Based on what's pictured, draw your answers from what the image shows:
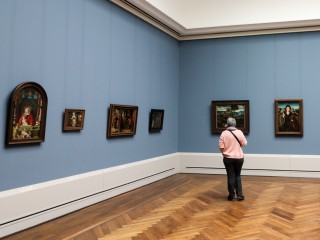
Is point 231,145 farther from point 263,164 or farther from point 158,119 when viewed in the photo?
point 263,164

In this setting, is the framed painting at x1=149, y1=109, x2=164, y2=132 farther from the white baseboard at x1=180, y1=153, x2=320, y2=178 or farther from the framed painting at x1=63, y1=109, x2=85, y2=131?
the framed painting at x1=63, y1=109, x2=85, y2=131

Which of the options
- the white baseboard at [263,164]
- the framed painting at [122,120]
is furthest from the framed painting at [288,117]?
the framed painting at [122,120]

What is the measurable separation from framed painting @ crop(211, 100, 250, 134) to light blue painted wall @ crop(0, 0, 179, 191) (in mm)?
2842

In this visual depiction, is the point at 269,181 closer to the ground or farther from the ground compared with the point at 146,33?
closer to the ground

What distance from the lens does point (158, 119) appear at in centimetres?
1327

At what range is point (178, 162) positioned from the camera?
15.2 m

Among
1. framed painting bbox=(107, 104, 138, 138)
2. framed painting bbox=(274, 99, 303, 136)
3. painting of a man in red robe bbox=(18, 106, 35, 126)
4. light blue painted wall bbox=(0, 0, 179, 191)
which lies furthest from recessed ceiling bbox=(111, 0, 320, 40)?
painting of a man in red robe bbox=(18, 106, 35, 126)

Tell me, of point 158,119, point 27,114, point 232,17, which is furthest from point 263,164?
point 27,114

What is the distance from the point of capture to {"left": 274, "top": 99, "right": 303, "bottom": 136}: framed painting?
45.5 ft

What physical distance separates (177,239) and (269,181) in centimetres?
759

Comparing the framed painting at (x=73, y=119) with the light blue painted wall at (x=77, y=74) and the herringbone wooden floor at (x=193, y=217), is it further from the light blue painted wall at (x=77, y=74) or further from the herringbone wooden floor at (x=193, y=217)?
the herringbone wooden floor at (x=193, y=217)

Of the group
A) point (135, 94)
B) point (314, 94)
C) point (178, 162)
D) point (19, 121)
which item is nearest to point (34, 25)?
point (19, 121)

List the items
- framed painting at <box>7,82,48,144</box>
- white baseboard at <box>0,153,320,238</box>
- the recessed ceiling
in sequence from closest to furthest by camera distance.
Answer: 1. framed painting at <box>7,82,48,144</box>
2. white baseboard at <box>0,153,320,238</box>
3. the recessed ceiling

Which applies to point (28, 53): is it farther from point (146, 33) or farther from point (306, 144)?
point (306, 144)
